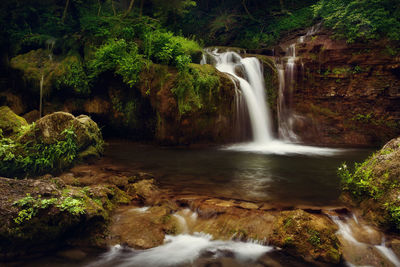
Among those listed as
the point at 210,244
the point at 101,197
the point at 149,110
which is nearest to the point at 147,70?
the point at 149,110

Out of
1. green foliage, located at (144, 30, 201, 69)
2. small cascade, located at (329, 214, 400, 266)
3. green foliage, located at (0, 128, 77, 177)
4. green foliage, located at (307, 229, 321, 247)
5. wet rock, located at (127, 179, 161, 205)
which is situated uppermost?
green foliage, located at (144, 30, 201, 69)

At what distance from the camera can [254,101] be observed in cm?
1065

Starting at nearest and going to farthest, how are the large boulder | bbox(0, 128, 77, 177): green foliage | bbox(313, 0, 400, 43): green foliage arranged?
bbox(0, 128, 77, 177): green foliage
the large boulder
bbox(313, 0, 400, 43): green foliage

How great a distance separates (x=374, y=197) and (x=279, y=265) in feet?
6.10

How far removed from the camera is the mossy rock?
5.40 metres

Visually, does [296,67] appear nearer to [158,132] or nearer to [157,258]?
[158,132]

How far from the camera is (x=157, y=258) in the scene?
119 inches

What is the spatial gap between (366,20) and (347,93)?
3352 millimetres

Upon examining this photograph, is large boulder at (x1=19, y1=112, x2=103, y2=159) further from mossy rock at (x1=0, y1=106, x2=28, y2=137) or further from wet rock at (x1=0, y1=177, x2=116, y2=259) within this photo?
wet rock at (x1=0, y1=177, x2=116, y2=259)

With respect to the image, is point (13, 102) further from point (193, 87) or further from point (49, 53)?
point (193, 87)

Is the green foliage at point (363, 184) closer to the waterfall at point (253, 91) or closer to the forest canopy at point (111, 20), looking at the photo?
the waterfall at point (253, 91)

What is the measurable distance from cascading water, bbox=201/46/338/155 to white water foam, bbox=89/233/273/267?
6.28 meters

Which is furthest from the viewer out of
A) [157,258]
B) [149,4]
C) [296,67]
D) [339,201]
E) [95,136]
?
[149,4]

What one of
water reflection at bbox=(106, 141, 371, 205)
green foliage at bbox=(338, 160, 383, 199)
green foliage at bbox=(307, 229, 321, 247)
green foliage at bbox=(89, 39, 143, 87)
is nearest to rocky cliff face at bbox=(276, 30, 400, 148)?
water reflection at bbox=(106, 141, 371, 205)
